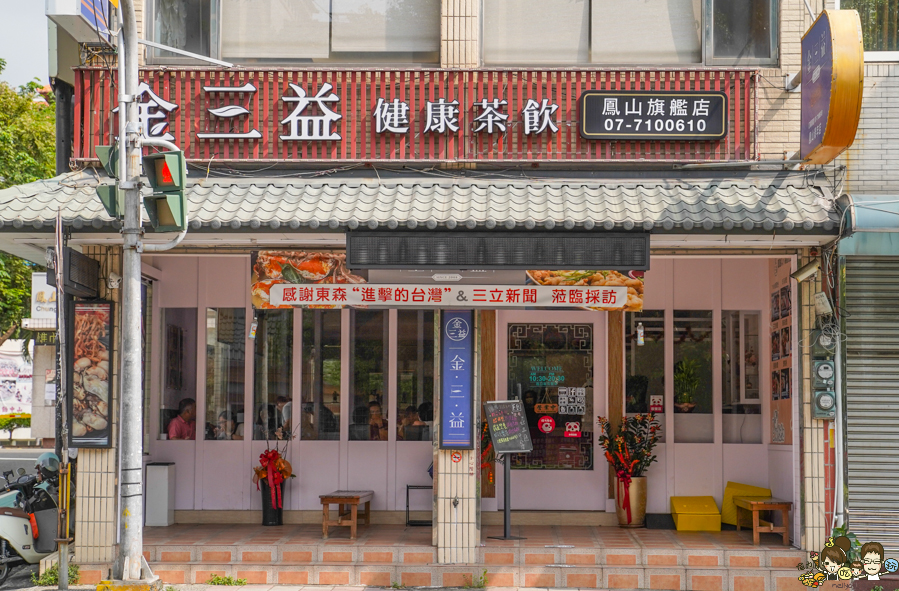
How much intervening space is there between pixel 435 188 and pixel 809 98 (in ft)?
13.4

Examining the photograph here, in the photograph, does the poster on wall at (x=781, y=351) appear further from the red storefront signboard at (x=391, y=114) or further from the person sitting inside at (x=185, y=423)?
the person sitting inside at (x=185, y=423)

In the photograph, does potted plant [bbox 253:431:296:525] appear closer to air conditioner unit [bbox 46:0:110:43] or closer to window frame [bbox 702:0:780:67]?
air conditioner unit [bbox 46:0:110:43]

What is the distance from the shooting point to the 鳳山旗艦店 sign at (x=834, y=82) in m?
8.62

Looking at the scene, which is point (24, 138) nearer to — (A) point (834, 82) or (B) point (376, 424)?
(B) point (376, 424)

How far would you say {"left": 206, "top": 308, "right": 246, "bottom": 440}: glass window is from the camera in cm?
1284

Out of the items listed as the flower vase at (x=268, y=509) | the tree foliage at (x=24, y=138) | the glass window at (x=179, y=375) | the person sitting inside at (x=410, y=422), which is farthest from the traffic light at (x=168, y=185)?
the tree foliage at (x=24, y=138)

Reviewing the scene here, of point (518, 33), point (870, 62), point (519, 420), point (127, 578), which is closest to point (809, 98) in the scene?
point (870, 62)

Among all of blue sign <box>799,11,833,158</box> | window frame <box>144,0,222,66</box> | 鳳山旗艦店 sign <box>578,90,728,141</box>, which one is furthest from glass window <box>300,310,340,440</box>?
blue sign <box>799,11,833,158</box>

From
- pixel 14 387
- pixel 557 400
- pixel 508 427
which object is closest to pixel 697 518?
pixel 557 400

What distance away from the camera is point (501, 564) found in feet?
33.8

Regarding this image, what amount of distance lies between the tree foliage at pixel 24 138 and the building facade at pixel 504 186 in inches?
454

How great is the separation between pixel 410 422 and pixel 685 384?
3.84 meters

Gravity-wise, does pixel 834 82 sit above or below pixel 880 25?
below

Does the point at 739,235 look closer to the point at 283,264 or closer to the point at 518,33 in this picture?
the point at 518,33
